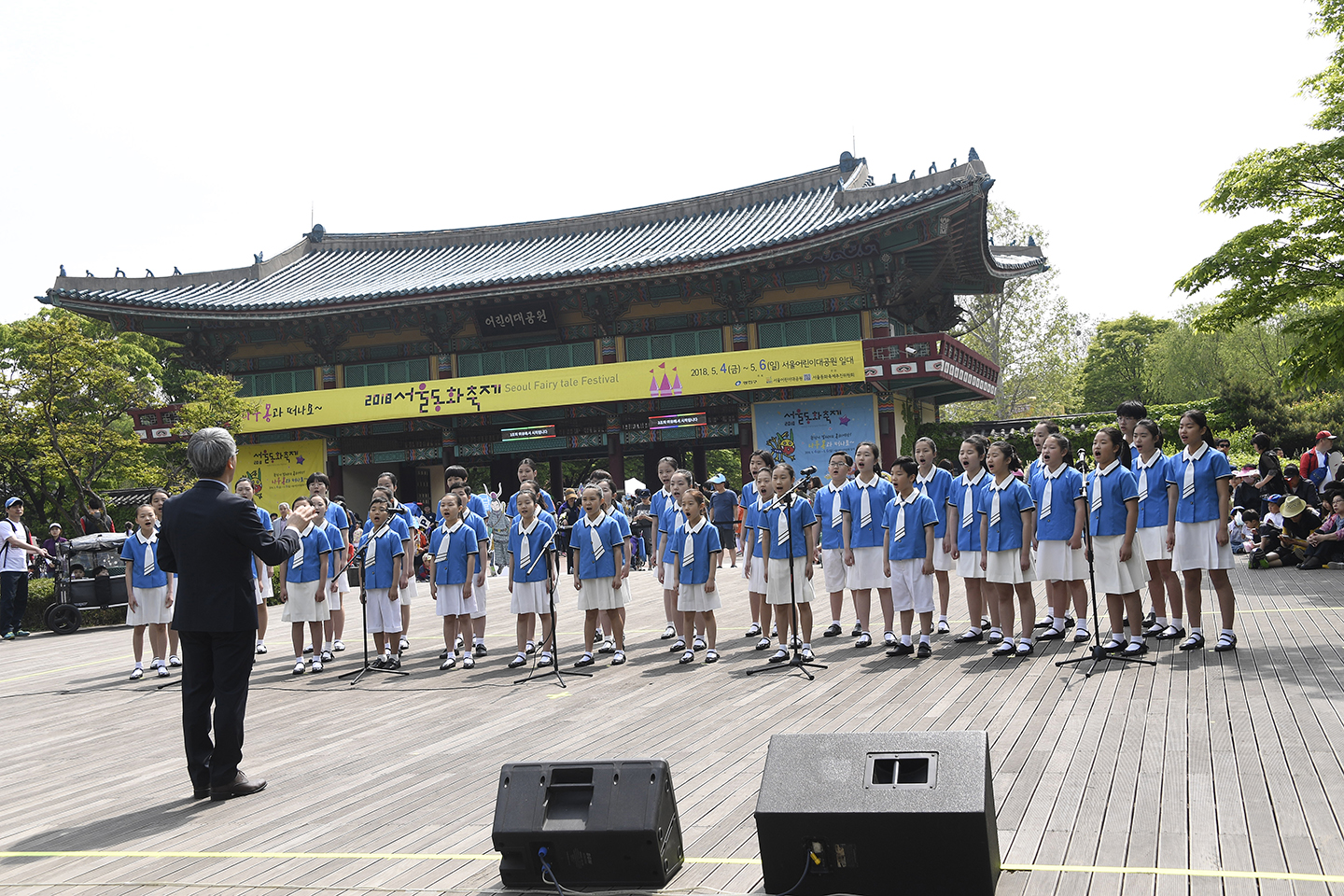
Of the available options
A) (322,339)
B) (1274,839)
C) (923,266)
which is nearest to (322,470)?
(322,339)

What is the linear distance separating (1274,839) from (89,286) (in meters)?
30.3

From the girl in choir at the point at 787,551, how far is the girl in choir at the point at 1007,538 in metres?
1.51

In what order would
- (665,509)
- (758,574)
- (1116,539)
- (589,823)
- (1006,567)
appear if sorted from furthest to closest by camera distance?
(665,509), (758,574), (1006,567), (1116,539), (589,823)

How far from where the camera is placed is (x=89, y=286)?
88.7 ft

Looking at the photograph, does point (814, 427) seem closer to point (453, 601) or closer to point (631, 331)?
point (631, 331)

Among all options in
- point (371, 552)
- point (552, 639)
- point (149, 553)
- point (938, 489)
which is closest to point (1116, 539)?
point (938, 489)

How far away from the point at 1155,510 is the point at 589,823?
609 cm

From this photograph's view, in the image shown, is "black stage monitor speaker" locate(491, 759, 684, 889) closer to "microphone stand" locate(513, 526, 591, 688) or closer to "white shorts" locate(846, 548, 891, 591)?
"microphone stand" locate(513, 526, 591, 688)

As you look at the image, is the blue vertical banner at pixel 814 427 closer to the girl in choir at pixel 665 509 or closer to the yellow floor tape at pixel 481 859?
the girl in choir at pixel 665 509

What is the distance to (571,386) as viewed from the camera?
24.4 m

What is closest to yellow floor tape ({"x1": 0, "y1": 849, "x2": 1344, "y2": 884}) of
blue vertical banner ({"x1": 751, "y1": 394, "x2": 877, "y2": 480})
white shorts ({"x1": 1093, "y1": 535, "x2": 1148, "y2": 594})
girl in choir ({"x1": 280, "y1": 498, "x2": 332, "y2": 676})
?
white shorts ({"x1": 1093, "y1": 535, "x2": 1148, "y2": 594})

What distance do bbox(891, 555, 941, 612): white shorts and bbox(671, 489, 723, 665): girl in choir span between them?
1594 millimetres

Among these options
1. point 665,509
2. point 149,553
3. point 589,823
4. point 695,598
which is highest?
point 665,509

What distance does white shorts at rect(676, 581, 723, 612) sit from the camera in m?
8.84
